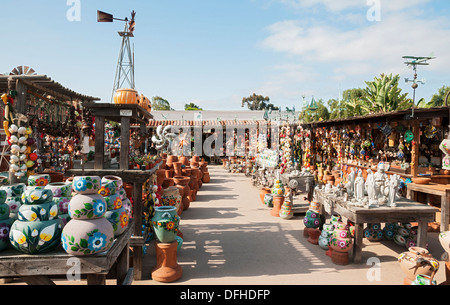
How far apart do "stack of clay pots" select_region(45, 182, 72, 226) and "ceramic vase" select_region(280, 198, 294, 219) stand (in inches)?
207

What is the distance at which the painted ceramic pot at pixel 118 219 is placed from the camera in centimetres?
281

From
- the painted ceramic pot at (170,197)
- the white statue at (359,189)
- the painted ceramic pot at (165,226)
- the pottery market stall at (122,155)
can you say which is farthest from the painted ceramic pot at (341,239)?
the painted ceramic pot at (170,197)

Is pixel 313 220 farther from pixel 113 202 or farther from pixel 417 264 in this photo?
pixel 113 202

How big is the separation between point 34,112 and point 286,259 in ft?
17.0

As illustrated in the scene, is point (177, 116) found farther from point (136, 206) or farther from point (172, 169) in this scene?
point (136, 206)

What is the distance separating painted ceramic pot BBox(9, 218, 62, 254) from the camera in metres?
2.23

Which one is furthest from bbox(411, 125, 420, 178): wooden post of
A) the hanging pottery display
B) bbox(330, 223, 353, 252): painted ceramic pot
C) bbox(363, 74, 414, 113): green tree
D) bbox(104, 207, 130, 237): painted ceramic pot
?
bbox(363, 74, 414, 113): green tree

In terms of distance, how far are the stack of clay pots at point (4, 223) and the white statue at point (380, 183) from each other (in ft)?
16.0

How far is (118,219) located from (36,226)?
0.75 metres

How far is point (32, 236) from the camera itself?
2.23 meters

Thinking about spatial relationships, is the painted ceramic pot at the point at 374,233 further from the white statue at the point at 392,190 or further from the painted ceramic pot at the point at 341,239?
the painted ceramic pot at the point at 341,239
